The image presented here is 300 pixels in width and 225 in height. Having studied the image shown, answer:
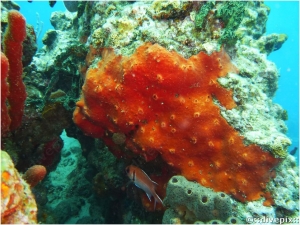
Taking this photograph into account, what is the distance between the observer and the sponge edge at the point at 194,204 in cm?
249

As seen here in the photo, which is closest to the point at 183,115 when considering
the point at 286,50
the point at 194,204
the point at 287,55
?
the point at 194,204

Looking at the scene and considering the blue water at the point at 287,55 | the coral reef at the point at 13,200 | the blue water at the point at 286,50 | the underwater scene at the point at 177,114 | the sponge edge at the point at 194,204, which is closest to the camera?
the coral reef at the point at 13,200

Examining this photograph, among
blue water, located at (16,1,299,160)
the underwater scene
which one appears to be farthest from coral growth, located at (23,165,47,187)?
blue water, located at (16,1,299,160)

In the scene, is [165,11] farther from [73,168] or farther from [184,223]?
[73,168]

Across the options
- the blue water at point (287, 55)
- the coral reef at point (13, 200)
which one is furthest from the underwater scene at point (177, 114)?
the blue water at point (287, 55)

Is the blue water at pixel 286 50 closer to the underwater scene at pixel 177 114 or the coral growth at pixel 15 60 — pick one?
the underwater scene at pixel 177 114

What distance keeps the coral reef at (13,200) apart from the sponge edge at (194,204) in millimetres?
1476

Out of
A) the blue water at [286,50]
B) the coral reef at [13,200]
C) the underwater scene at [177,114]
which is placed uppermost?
the blue water at [286,50]

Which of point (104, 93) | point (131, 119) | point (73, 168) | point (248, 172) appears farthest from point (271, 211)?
point (73, 168)

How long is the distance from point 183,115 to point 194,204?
109 centimetres

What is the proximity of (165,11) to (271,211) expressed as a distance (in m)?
3.12

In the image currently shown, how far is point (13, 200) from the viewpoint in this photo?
1806mm

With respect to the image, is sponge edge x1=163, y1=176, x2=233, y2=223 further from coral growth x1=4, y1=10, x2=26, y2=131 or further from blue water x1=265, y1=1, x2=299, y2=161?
blue water x1=265, y1=1, x2=299, y2=161

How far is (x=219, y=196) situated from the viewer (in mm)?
2527
